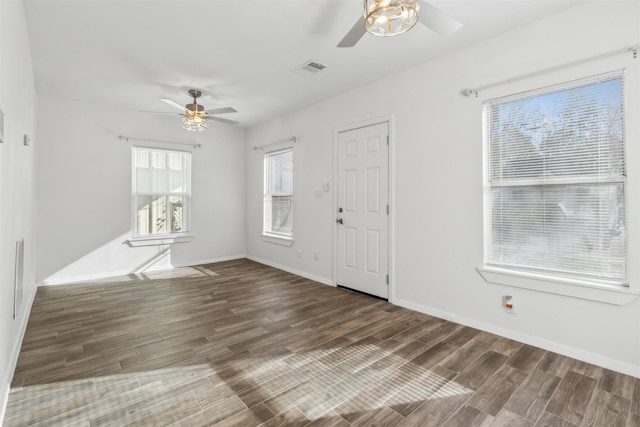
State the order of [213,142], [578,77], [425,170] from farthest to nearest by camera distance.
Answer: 1. [213,142]
2. [425,170]
3. [578,77]

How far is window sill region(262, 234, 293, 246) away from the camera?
5.39 meters

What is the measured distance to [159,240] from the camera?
5.45 meters

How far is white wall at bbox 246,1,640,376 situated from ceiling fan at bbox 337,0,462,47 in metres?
1.14

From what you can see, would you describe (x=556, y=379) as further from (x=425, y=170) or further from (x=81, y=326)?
(x=81, y=326)

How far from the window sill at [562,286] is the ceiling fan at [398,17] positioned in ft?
6.71

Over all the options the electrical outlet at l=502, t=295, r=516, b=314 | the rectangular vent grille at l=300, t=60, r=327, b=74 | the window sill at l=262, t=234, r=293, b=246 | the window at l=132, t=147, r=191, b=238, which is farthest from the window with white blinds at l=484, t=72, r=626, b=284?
the window at l=132, t=147, r=191, b=238

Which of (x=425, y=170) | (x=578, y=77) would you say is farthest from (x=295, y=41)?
(x=578, y=77)

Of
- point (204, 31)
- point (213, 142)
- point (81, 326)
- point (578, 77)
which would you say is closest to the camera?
point (578, 77)

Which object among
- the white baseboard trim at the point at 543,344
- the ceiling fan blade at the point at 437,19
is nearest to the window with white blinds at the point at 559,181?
the white baseboard trim at the point at 543,344

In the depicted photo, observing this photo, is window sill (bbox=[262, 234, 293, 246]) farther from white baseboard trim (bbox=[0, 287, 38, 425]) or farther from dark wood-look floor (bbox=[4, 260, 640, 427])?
white baseboard trim (bbox=[0, 287, 38, 425])

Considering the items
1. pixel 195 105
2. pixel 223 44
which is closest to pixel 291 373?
pixel 223 44

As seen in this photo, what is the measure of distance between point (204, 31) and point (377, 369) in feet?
10.3

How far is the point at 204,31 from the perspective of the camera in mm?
2812

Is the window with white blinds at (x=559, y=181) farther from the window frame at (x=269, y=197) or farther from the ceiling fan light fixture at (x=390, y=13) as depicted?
the window frame at (x=269, y=197)
